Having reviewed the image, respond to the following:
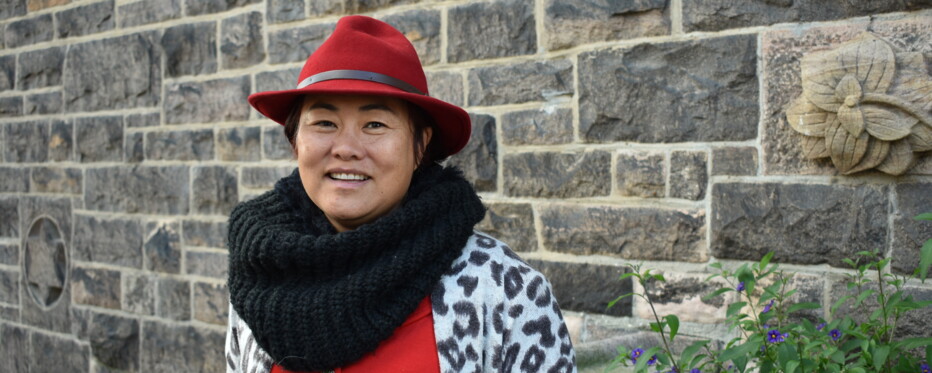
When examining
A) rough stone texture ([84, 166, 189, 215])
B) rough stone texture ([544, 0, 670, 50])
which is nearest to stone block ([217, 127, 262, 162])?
rough stone texture ([84, 166, 189, 215])

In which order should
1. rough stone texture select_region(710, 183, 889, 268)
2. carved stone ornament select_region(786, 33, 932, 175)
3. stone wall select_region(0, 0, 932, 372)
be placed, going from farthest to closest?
stone wall select_region(0, 0, 932, 372)
rough stone texture select_region(710, 183, 889, 268)
carved stone ornament select_region(786, 33, 932, 175)

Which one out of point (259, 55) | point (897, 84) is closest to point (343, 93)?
point (897, 84)

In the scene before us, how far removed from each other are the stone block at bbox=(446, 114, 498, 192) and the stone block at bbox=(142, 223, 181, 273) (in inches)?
66.4

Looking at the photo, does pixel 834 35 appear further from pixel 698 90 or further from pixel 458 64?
pixel 458 64

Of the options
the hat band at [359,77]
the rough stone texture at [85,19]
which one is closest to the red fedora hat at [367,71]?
the hat band at [359,77]

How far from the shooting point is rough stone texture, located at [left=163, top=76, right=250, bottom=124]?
3.68 m

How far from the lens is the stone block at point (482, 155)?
9.82 ft

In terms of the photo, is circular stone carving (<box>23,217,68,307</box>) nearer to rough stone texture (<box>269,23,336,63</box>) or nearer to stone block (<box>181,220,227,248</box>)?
stone block (<box>181,220,227,248</box>)

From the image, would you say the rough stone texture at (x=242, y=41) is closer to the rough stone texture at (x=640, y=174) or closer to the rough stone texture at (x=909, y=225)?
the rough stone texture at (x=640, y=174)

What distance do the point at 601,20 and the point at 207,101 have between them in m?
2.00

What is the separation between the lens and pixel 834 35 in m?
2.32

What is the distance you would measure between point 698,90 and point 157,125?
270cm

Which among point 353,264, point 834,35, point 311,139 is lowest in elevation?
point 353,264

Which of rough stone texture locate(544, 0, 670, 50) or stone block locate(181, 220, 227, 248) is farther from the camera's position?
stone block locate(181, 220, 227, 248)
